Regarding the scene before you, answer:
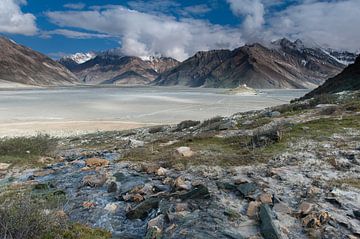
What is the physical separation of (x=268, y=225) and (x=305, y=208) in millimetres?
1329

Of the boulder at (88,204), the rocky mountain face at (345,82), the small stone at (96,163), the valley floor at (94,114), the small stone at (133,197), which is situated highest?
the rocky mountain face at (345,82)

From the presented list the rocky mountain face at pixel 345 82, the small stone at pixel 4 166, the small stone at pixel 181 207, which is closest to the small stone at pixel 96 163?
the small stone at pixel 4 166

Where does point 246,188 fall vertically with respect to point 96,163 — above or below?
above

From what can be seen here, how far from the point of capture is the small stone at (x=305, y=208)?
8164 mm

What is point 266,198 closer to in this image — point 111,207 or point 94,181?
point 111,207

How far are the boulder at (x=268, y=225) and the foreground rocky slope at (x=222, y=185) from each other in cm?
2

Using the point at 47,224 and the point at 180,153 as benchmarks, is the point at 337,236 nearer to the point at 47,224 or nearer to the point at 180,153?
the point at 47,224

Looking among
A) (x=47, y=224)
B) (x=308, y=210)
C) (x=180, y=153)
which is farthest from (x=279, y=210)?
(x=180, y=153)

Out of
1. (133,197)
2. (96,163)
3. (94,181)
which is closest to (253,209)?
(133,197)

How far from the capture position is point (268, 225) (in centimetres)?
743

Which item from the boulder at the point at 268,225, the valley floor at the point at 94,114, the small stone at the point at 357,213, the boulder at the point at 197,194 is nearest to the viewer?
the boulder at the point at 268,225

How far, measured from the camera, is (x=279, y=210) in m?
8.40

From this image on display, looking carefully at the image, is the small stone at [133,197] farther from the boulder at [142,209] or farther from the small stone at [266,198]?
the small stone at [266,198]

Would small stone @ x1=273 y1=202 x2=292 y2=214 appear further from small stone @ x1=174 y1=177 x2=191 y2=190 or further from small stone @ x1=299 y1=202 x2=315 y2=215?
small stone @ x1=174 y1=177 x2=191 y2=190
